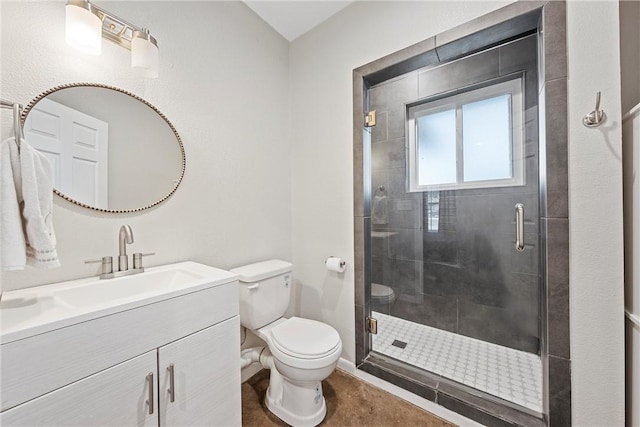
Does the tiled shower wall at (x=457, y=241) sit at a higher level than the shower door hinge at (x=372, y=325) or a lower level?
higher

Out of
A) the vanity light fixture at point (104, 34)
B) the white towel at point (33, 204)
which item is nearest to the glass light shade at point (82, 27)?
the vanity light fixture at point (104, 34)

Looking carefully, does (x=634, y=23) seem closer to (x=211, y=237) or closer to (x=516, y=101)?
(x=516, y=101)

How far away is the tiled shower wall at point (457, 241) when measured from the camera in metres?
1.64

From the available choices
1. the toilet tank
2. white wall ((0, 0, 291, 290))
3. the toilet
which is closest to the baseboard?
the toilet

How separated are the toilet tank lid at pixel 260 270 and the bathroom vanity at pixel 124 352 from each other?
0.82 feet

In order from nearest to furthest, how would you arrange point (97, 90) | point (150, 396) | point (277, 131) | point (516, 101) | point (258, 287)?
point (150, 396) < point (97, 90) < point (258, 287) < point (516, 101) < point (277, 131)

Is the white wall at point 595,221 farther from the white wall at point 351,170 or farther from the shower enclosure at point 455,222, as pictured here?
the shower enclosure at point 455,222

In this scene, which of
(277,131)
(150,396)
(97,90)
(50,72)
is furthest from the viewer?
(277,131)

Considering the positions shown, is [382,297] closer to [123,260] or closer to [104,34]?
[123,260]

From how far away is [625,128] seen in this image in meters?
1.00

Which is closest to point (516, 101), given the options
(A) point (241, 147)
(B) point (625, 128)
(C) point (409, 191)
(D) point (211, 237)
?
(B) point (625, 128)

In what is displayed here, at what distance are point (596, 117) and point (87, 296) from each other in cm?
217

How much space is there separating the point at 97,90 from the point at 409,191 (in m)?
2.00

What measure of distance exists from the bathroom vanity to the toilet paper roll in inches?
29.8
